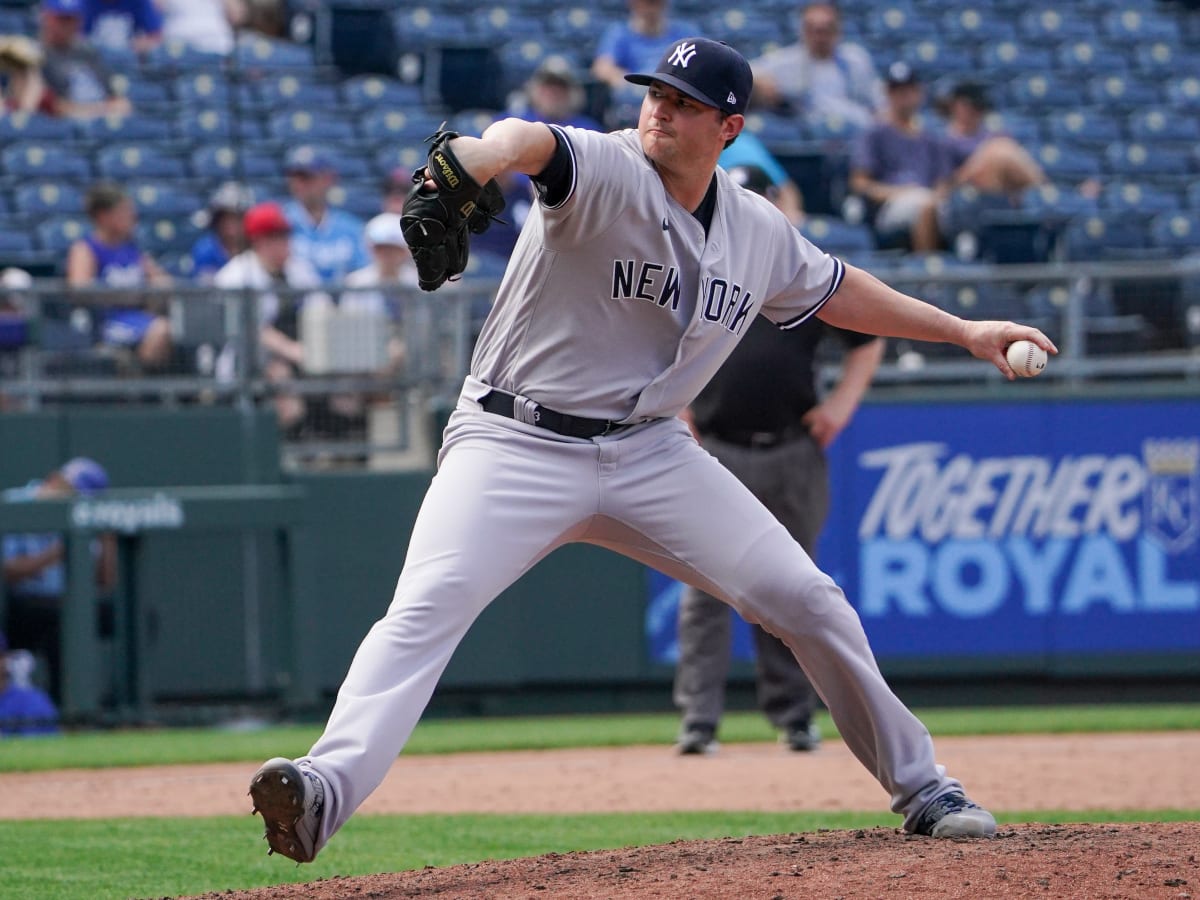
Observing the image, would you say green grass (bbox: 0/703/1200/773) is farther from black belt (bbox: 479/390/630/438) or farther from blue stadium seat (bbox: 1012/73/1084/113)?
blue stadium seat (bbox: 1012/73/1084/113)

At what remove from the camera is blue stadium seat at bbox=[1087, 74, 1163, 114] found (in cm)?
1609

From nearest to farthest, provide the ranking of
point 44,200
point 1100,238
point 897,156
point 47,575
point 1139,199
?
point 47,575 → point 44,200 → point 1100,238 → point 897,156 → point 1139,199

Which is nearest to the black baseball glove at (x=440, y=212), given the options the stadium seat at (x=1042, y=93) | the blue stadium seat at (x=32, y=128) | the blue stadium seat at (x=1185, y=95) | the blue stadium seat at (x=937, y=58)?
the blue stadium seat at (x=32, y=128)

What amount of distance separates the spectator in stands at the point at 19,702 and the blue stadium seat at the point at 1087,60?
11.4 m

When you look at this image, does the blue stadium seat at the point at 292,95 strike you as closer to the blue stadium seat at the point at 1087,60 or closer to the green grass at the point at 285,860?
the blue stadium seat at the point at 1087,60

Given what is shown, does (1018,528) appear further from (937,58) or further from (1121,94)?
(1121,94)

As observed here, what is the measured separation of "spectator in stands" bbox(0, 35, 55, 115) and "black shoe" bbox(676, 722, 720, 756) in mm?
7249

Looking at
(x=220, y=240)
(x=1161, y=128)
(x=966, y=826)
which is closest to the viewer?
(x=966, y=826)

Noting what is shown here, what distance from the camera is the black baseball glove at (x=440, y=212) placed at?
354 cm

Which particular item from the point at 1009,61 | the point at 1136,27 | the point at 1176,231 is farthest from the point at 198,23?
the point at 1136,27

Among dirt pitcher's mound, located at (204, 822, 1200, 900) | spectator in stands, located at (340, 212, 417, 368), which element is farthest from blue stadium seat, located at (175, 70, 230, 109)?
dirt pitcher's mound, located at (204, 822, 1200, 900)

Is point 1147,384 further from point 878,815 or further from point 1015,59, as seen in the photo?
point 1015,59

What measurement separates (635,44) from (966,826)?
9.54 meters

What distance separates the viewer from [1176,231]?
13.6 m
